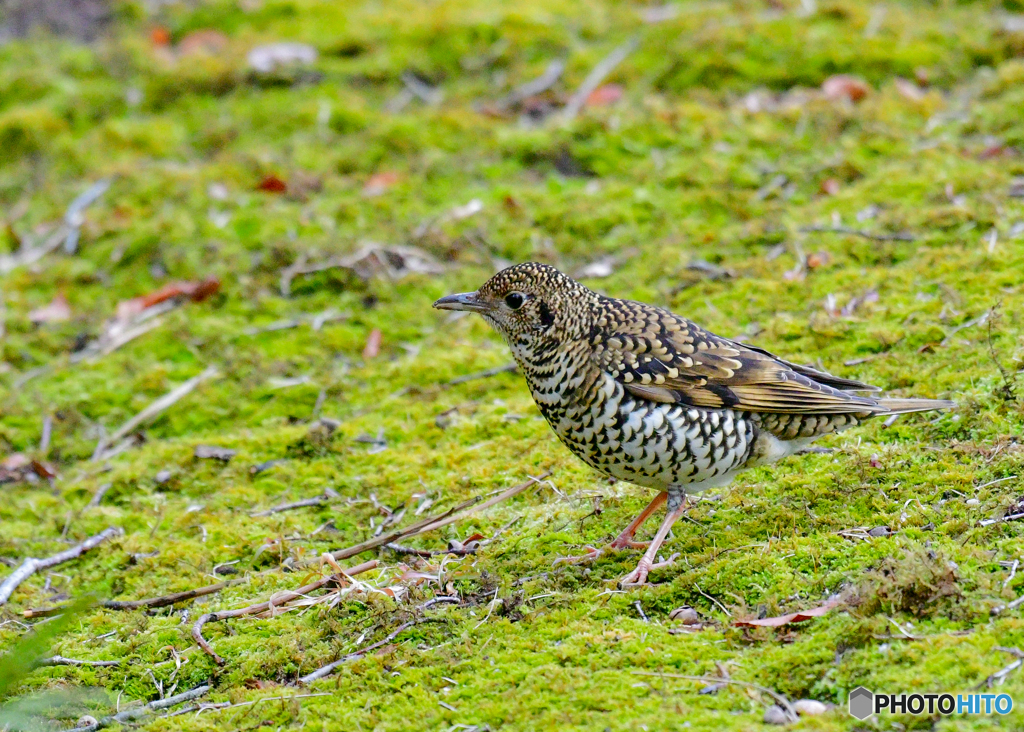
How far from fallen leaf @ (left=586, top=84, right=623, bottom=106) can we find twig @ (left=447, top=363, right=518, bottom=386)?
3.26 meters

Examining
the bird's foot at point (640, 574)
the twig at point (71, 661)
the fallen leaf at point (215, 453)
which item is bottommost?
the fallen leaf at point (215, 453)

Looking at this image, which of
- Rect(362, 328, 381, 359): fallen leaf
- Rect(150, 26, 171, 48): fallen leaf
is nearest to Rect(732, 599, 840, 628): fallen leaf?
Rect(362, 328, 381, 359): fallen leaf

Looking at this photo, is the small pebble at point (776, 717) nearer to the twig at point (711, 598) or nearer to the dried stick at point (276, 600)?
the twig at point (711, 598)

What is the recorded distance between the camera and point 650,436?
15.0ft

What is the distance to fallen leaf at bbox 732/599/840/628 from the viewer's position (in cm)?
392

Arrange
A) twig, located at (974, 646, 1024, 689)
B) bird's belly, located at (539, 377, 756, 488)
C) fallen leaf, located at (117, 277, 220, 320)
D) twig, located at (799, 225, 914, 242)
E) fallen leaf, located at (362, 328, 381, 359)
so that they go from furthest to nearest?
fallen leaf, located at (117, 277, 220, 320) < fallen leaf, located at (362, 328, 381, 359) < twig, located at (799, 225, 914, 242) < bird's belly, located at (539, 377, 756, 488) < twig, located at (974, 646, 1024, 689)

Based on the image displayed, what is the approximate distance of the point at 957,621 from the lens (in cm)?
371

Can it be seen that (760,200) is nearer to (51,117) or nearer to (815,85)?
(815,85)

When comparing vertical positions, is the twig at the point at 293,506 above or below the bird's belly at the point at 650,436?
below

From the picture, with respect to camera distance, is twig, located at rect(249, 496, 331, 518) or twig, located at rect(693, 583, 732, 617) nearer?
twig, located at rect(693, 583, 732, 617)

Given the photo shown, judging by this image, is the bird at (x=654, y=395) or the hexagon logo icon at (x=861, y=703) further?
the bird at (x=654, y=395)

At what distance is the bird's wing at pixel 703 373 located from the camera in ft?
15.6

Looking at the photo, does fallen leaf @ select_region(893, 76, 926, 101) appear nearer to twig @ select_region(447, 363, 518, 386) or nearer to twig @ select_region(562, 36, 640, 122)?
twig @ select_region(562, 36, 640, 122)

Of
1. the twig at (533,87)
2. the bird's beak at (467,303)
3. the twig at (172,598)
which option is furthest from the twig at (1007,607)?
the twig at (533,87)
